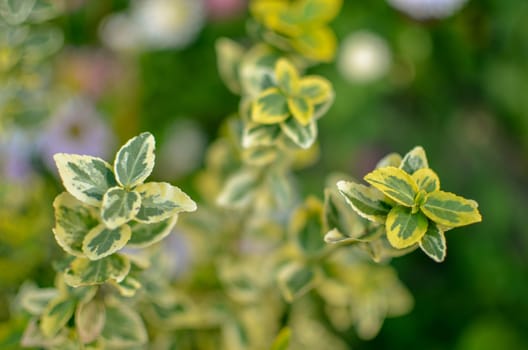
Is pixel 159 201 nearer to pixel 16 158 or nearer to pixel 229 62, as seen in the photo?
pixel 229 62

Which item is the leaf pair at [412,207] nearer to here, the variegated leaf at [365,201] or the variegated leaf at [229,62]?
the variegated leaf at [365,201]

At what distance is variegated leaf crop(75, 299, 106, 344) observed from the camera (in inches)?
22.0

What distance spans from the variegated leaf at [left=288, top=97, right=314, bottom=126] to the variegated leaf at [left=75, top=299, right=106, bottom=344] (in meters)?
0.22

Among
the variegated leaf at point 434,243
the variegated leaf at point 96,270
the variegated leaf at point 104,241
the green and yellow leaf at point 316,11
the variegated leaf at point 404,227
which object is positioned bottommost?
the variegated leaf at point 96,270

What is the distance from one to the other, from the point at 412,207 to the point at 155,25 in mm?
975

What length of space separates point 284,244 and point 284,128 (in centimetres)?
22

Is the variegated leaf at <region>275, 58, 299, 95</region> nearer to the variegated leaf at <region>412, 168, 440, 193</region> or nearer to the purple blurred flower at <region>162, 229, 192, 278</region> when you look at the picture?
the variegated leaf at <region>412, 168, 440, 193</region>

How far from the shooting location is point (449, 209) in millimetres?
490

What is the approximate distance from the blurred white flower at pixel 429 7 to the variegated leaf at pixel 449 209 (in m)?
0.83

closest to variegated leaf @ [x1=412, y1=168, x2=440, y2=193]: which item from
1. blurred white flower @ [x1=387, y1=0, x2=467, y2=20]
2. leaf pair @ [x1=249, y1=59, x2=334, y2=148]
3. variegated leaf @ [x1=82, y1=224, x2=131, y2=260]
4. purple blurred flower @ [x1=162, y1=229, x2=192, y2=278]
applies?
leaf pair @ [x1=249, y1=59, x2=334, y2=148]

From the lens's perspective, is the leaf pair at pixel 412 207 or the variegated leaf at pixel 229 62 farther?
the variegated leaf at pixel 229 62

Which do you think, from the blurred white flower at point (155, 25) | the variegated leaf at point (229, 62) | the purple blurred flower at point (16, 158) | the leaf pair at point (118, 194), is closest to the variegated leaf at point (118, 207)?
the leaf pair at point (118, 194)

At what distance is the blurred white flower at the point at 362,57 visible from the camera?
135cm

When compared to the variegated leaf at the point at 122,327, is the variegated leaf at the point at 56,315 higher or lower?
higher
